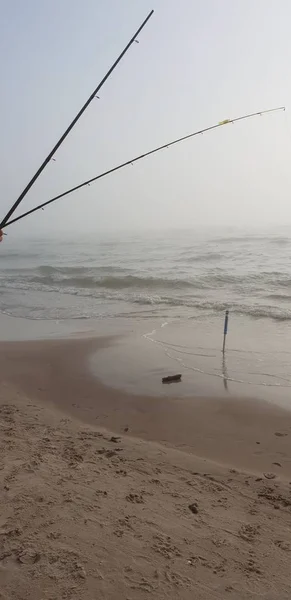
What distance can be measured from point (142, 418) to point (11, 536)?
3.00 metres

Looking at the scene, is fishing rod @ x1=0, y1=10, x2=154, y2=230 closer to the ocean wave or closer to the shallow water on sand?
the shallow water on sand

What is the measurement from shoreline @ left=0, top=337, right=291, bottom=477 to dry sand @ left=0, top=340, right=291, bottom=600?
0.03m

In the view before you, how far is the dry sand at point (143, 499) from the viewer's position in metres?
2.89

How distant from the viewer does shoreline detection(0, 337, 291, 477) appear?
5062mm

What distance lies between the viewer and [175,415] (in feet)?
20.2

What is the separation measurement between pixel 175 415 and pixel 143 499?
2330mm

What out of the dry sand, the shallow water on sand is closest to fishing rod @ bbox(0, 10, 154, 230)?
the dry sand

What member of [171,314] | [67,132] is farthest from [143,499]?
[171,314]

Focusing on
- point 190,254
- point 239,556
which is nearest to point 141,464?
point 239,556

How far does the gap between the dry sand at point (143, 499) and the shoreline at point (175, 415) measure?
3cm

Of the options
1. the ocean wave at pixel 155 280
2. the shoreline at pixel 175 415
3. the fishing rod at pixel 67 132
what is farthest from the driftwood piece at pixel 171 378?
the ocean wave at pixel 155 280

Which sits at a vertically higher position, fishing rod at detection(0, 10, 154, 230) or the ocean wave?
fishing rod at detection(0, 10, 154, 230)

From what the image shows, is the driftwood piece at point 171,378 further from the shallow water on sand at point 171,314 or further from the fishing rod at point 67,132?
the fishing rod at point 67,132

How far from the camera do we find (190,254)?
102 ft
